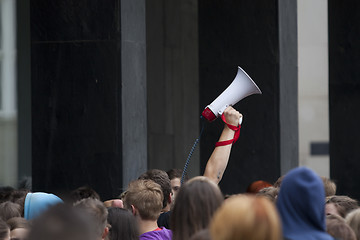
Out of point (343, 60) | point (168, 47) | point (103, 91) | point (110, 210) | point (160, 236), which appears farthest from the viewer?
point (168, 47)

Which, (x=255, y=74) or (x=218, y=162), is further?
(x=255, y=74)

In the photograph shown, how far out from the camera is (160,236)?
570 cm

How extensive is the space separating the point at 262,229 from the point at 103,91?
17.9ft

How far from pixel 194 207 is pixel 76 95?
4219mm

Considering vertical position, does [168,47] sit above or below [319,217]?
above

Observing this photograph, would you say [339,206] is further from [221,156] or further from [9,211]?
[9,211]

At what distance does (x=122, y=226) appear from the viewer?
17.0 ft

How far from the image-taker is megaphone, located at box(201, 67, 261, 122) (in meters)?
6.64

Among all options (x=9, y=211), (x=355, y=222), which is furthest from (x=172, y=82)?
(x=355, y=222)

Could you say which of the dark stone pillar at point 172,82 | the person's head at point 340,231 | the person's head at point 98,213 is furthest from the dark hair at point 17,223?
the dark stone pillar at point 172,82

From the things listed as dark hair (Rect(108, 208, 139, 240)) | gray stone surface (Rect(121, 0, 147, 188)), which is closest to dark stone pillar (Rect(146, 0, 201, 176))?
gray stone surface (Rect(121, 0, 147, 188))

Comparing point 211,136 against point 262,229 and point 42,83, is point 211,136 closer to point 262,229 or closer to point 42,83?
point 42,83

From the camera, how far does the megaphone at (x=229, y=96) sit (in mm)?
6637

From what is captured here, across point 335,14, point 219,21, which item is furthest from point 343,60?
point 219,21
